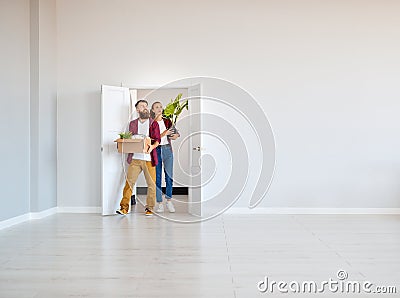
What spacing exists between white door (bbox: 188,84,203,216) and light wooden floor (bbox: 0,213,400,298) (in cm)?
74

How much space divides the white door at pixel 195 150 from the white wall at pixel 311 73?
0.40m

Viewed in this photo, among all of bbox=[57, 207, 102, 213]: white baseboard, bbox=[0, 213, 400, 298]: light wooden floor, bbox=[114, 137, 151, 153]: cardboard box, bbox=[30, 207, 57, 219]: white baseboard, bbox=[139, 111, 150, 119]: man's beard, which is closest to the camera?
bbox=[0, 213, 400, 298]: light wooden floor

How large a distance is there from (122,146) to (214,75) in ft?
5.51

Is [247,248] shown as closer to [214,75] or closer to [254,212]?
[254,212]

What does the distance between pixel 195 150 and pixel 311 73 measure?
2.00 metres

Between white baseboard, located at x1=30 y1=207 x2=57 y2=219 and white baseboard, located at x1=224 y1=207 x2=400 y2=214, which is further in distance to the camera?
white baseboard, located at x1=224 y1=207 x2=400 y2=214

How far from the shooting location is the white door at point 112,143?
282 inches

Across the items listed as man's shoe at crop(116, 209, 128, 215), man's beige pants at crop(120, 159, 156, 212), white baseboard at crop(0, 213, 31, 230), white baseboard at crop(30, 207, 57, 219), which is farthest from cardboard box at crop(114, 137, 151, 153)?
white baseboard at crop(0, 213, 31, 230)

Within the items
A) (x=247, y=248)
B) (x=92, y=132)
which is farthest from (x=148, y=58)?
(x=247, y=248)

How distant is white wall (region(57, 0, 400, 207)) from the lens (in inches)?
291

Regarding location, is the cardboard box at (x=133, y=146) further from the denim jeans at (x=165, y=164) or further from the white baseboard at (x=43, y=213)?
the white baseboard at (x=43, y=213)

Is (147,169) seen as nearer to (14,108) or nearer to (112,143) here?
(112,143)

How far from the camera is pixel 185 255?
Answer: 14.6 feet

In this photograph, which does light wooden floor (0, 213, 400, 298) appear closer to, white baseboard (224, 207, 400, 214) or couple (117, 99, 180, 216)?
couple (117, 99, 180, 216)
